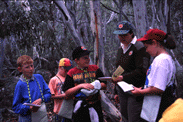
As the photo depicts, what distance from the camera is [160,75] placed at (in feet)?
5.64

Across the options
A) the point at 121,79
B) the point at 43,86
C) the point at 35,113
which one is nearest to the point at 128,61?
the point at 121,79

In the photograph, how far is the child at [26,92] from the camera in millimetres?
2113

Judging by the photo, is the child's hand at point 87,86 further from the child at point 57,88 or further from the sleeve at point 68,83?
the child at point 57,88

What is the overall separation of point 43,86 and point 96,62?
97.6 inches

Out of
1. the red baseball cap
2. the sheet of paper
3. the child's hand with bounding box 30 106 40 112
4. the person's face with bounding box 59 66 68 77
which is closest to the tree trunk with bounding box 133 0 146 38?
the person's face with bounding box 59 66 68 77

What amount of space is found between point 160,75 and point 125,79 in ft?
2.42

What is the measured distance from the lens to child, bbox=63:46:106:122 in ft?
7.22

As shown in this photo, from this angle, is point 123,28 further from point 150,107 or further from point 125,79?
point 150,107

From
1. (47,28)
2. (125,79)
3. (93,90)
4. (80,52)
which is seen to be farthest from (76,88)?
(47,28)

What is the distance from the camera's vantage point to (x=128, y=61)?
8.04 feet

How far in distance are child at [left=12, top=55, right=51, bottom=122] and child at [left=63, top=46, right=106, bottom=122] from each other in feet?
1.11

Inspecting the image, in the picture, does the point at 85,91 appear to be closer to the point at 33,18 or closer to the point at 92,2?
the point at 92,2

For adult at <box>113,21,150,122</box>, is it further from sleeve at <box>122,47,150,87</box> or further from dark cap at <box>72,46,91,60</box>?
dark cap at <box>72,46,91,60</box>

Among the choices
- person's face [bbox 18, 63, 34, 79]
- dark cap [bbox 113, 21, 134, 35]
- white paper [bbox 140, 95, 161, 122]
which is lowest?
white paper [bbox 140, 95, 161, 122]
